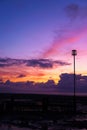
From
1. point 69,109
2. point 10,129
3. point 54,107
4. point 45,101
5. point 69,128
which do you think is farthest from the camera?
point 54,107

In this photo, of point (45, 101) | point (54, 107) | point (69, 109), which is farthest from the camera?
point (54, 107)

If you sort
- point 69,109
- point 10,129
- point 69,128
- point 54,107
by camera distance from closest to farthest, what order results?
point 10,129 < point 69,128 < point 69,109 < point 54,107

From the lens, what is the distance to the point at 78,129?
23.7 metres

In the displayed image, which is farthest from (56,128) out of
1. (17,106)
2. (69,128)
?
(17,106)

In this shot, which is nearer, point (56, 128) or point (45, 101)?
point (56, 128)

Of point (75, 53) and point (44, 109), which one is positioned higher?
point (75, 53)

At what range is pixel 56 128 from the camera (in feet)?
78.6

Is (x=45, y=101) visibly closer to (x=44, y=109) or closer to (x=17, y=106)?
(x=44, y=109)

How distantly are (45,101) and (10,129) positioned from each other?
1807cm

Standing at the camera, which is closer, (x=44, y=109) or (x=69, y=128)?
(x=69, y=128)

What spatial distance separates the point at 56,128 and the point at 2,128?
3835 millimetres

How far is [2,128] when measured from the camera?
22.9 m

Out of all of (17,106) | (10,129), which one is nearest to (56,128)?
(10,129)

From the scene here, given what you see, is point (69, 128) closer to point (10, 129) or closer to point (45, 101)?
point (10, 129)
